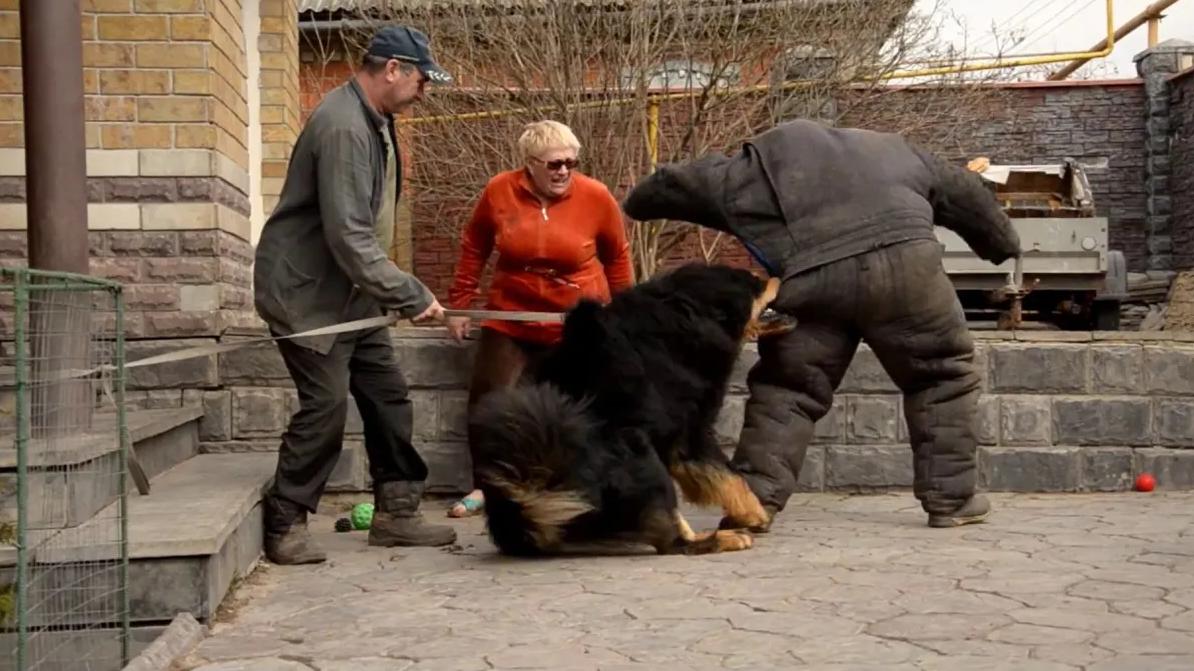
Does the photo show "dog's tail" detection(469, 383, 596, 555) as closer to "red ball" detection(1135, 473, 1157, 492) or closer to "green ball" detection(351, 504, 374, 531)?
"green ball" detection(351, 504, 374, 531)

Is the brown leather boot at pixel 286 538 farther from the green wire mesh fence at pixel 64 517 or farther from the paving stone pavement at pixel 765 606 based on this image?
the green wire mesh fence at pixel 64 517

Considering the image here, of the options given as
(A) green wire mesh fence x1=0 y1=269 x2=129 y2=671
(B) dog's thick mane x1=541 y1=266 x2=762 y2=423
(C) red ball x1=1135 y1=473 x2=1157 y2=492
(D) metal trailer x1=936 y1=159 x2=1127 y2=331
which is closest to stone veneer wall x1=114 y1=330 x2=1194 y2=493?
(C) red ball x1=1135 y1=473 x2=1157 y2=492

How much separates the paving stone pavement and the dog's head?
899mm

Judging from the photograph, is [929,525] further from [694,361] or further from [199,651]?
[199,651]

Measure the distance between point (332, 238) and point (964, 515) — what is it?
114 inches

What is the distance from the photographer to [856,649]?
12.2 ft

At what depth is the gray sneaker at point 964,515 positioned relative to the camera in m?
5.91

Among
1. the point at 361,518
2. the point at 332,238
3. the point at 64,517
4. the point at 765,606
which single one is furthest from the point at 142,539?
the point at 361,518

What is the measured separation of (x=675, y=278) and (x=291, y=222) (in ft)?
4.99

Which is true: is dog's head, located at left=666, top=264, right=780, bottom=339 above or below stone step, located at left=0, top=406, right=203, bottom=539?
above

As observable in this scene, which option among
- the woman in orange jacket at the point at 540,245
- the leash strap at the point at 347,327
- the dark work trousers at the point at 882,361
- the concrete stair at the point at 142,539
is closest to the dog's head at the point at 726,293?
the dark work trousers at the point at 882,361

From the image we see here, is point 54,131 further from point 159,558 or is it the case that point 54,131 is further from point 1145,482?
point 1145,482

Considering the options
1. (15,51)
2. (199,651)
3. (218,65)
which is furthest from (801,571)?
(15,51)

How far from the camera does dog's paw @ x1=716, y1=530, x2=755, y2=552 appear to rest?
533 cm
